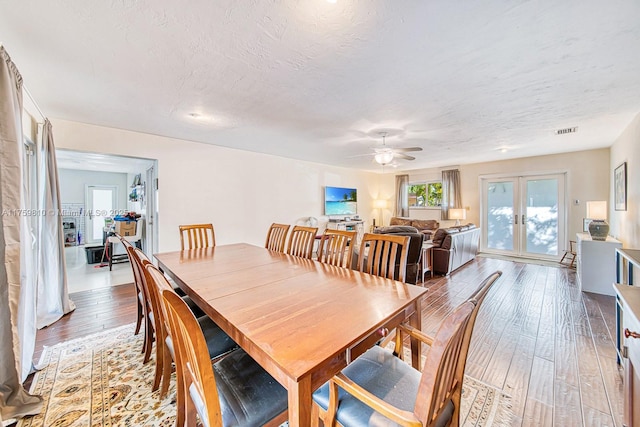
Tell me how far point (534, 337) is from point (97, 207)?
398 inches

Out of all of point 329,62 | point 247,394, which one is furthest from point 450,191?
point 247,394

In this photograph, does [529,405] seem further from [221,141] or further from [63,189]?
[63,189]

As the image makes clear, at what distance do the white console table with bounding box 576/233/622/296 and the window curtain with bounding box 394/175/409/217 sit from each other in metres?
4.49

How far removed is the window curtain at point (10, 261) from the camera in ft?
4.81

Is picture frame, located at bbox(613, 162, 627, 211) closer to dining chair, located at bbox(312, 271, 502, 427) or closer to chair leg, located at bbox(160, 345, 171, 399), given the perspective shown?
dining chair, located at bbox(312, 271, 502, 427)

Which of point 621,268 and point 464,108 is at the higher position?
point 464,108

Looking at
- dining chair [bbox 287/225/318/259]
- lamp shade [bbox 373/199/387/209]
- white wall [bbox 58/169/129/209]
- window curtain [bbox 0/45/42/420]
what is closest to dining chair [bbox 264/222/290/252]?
dining chair [bbox 287/225/318/259]

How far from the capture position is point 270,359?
899 mm

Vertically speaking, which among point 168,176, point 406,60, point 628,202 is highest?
point 406,60

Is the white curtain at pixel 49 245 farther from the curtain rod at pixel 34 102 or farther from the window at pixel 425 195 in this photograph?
the window at pixel 425 195

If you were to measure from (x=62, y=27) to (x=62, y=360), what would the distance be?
246 centimetres

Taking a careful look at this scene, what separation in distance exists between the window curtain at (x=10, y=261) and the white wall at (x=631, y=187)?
5765mm

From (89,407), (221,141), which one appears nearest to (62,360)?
(89,407)

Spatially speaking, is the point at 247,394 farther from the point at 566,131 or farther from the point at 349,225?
the point at 349,225
